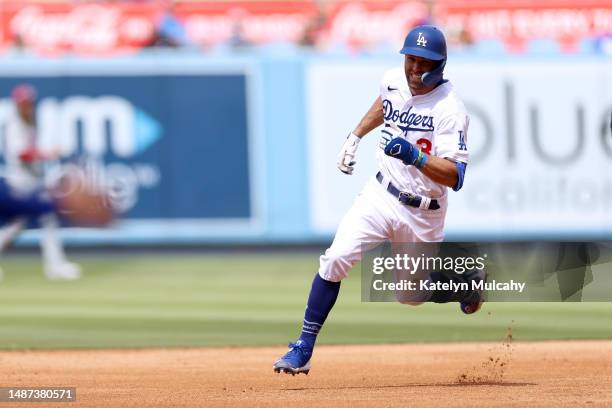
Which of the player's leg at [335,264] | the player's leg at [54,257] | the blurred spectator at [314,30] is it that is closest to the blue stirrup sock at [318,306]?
the player's leg at [335,264]

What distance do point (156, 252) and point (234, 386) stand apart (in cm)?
949

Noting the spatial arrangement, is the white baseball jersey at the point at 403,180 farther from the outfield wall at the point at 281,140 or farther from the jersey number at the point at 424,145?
the outfield wall at the point at 281,140

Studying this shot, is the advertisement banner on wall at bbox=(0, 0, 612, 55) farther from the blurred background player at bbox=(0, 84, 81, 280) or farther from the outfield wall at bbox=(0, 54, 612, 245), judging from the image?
the blurred background player at bbox=(0, 84, 81, 280)

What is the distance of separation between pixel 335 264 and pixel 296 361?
2.11 ft

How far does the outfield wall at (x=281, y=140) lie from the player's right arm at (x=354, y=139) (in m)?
8.74

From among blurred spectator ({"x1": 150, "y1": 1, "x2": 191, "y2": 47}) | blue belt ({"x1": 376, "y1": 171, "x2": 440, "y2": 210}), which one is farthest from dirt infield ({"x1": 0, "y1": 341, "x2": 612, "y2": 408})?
blurred spectator ({"x1": 150, "y1": 1, "x2": 191, "y2": 47})

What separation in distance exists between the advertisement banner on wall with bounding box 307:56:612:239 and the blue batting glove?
9.39 m

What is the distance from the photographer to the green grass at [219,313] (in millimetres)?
11602

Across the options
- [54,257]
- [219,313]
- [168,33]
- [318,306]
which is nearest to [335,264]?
[318,306]

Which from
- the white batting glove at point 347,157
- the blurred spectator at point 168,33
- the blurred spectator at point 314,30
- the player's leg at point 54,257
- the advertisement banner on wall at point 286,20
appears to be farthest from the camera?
the advertisement banner on wall at point 286,20

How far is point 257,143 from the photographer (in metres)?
17.9

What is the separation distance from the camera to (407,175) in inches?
326

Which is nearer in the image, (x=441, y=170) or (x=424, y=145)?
(x=441, y=170)

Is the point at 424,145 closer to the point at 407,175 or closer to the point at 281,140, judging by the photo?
the point at 407,175
